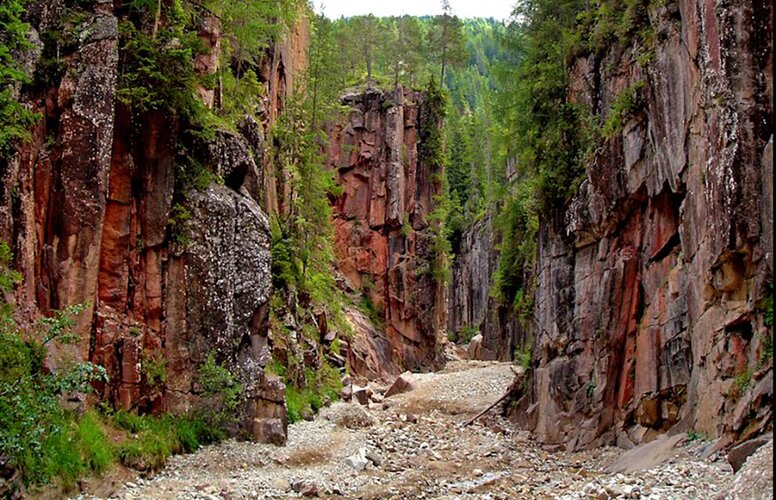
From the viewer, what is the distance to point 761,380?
38.6 ft

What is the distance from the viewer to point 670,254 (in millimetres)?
17109

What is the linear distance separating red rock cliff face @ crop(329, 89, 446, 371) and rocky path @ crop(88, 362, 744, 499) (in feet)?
70.4

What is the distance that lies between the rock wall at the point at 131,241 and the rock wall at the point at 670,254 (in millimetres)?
9215

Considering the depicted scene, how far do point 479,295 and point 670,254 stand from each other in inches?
1859

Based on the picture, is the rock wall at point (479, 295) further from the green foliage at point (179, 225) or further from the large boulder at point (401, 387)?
the green foliage at point (179, 225)

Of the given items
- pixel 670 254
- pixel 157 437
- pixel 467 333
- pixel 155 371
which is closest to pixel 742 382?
pixel 670 254

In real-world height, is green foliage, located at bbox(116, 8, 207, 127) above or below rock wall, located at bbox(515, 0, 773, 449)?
above

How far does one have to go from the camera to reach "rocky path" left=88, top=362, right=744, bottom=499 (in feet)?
40.6

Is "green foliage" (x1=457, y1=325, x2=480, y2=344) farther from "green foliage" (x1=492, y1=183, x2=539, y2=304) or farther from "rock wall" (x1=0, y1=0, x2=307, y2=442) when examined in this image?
"rock wall" (x1=0, y1=0, x2=307, y2=442)

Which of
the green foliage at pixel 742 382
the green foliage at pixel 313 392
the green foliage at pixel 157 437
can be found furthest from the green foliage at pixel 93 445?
the green foliage at pixel 742 382

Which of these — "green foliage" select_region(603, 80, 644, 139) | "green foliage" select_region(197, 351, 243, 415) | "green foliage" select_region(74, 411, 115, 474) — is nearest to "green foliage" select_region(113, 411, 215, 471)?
"green foliage" select_region(74, 411, 115, 474)

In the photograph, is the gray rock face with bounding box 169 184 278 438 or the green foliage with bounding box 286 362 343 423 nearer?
the gray rock face with bounding box 169 184 278 438

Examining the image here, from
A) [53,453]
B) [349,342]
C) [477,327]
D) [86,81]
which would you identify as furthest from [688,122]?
[477,327]

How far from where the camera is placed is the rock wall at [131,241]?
46.7ft
